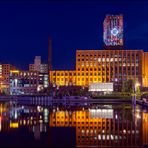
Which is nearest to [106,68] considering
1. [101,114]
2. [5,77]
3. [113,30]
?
[113,30]

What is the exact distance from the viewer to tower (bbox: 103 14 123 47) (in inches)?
6378

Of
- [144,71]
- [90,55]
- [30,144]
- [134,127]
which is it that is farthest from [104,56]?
[30,144]

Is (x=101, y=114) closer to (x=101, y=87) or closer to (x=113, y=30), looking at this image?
(x=101, y=87)

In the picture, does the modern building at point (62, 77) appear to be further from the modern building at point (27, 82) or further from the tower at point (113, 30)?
the tower at point (113, 30)

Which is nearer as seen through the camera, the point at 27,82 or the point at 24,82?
the point at 24,82

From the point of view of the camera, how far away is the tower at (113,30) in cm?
16200

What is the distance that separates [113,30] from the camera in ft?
530

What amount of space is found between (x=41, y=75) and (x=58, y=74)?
2103 centimetres

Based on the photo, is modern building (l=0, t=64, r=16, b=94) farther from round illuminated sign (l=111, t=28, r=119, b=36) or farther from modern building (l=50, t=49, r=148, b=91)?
round illuminated sign (l=111, t=28, r=119, b=36)

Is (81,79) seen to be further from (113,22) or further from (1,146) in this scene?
(1,146)

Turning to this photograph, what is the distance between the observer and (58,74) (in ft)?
554

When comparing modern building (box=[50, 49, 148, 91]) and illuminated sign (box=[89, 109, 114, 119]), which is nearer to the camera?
illuminated sign (box=[89, 109, 114, 119])

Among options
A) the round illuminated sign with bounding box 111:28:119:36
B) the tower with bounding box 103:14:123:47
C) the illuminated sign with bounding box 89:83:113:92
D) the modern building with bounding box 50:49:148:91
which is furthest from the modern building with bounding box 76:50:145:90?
the illuminated sign with bounding box 89:83:113:92

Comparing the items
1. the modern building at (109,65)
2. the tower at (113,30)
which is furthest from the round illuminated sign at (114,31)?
the modern building at (109,65)
